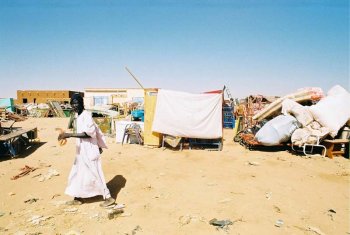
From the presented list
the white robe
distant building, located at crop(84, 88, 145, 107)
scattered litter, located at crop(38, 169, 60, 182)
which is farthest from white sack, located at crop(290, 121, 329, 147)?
distant building, located at crop(84, 88, 145, 107)

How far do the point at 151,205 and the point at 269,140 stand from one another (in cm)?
567

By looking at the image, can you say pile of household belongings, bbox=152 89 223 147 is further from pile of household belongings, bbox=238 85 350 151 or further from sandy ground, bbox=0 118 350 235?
pile of household belongings, bbox=238 85 350 151

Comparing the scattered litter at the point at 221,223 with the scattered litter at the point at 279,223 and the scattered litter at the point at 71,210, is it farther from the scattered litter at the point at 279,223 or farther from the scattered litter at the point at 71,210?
the scattered litter at the point at 71,210

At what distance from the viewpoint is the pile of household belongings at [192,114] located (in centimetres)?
914

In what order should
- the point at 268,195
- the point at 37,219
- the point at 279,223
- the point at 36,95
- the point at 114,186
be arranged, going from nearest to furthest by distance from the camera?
the point at 279,223
the point at 37,219
the point at 268,195
the point at 114,186
the point at 36,95

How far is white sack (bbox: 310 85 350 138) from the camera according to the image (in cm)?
843

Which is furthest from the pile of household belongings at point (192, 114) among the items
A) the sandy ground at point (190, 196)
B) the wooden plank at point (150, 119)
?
the sandy ground at point (190, 196)

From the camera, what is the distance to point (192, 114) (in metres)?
9.17

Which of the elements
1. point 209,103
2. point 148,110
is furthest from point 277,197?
point 148,110

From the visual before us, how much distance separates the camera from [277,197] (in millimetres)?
4859

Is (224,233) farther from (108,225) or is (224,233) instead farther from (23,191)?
(23,191)

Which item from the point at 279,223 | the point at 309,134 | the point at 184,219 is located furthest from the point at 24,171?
the point at 309,134

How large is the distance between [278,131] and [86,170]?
678cm

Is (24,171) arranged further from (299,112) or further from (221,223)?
(299,112)
